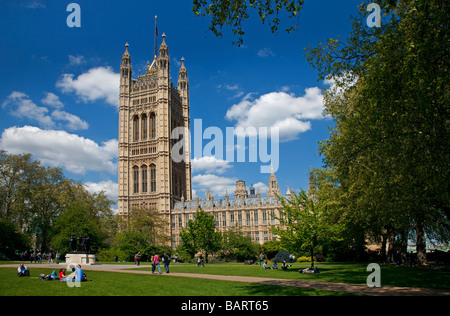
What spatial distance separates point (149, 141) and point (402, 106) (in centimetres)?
7838

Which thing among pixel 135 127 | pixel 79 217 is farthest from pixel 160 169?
pixel 79 217

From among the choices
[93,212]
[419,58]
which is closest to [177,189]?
[93,212]

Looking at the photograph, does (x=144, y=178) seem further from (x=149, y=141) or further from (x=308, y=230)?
(x=308, y=230)

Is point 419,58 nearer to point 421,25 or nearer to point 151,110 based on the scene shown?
point 421,25

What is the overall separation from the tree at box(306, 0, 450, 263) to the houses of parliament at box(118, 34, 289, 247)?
5733 cm

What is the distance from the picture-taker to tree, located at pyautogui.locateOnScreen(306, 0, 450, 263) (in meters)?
12.5

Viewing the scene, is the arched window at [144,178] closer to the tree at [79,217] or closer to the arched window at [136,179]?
the arched window at [136,179]

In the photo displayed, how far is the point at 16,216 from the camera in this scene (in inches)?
1874

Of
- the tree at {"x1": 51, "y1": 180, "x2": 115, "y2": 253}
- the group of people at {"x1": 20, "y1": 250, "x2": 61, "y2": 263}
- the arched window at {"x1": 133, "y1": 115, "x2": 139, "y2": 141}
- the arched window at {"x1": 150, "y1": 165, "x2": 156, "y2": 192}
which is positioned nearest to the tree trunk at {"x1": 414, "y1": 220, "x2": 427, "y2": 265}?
the group of people at {"x1": 20, "y1": 250, "x2": 61, "y2": 263}

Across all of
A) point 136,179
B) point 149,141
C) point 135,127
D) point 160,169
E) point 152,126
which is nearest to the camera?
point 160,169

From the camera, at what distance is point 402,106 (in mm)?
13625

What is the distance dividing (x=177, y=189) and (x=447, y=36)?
80.6 meters

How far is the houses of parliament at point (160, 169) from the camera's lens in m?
79.4

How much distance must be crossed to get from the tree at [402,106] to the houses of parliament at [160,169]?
57.3 meters
